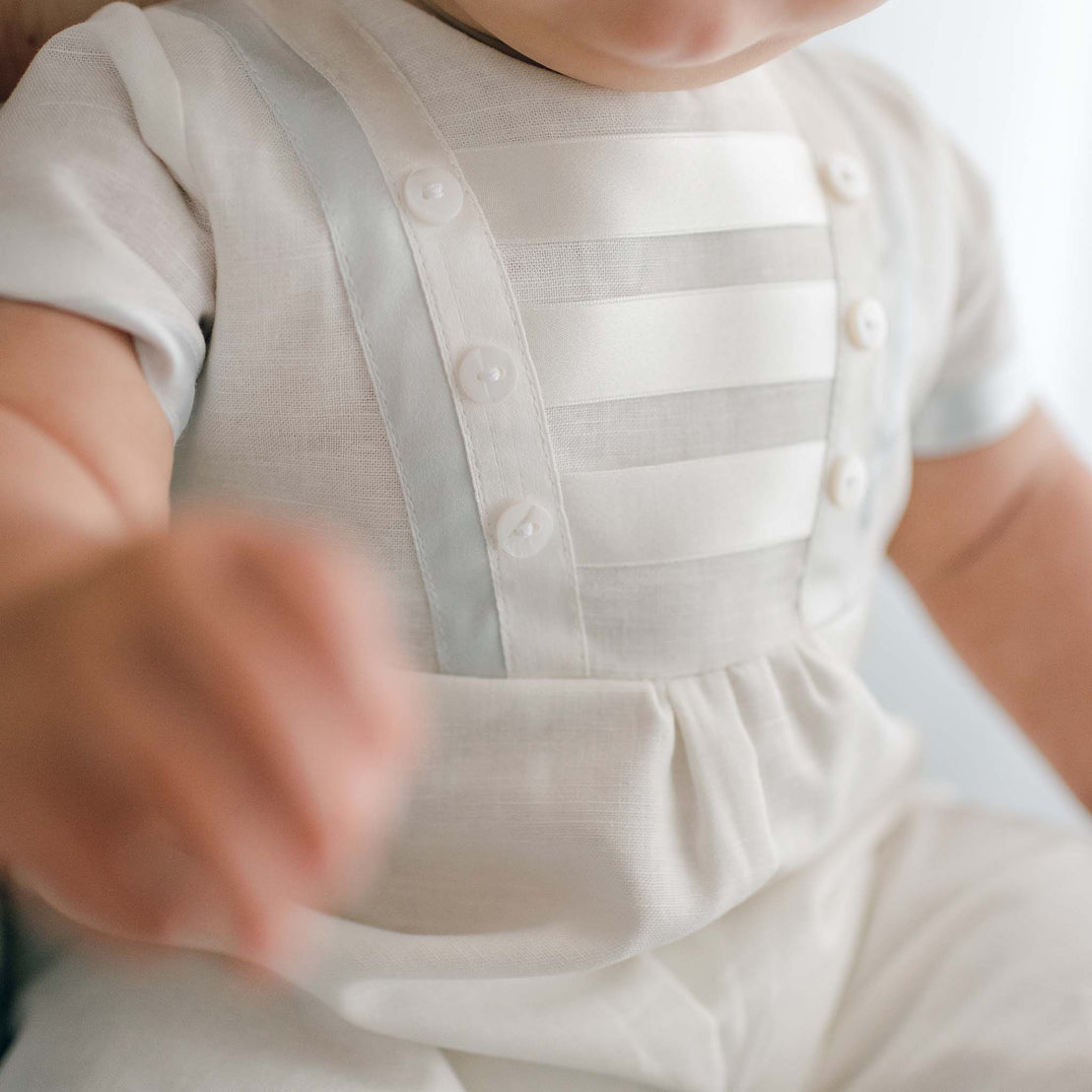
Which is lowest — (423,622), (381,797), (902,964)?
(902,964)

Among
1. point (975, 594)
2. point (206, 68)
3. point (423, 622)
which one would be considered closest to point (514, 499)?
point (423, 622)

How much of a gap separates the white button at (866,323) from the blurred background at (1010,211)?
278mm

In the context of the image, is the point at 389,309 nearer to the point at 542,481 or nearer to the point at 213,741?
the point at 542,481

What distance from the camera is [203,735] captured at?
0.47 ft

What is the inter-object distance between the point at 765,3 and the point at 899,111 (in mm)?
176

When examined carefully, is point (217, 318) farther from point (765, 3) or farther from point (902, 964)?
point (902, 964)

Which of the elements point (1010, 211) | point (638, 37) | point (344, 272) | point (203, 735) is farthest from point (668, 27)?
point (1010, 211)

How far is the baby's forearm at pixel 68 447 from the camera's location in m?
0.18

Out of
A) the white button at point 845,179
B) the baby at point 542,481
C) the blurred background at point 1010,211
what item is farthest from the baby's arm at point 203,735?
the blurred background at point 1010,211

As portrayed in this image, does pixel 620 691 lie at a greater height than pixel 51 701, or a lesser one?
lesser

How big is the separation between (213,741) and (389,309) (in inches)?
8.5

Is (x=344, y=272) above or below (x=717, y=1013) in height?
above

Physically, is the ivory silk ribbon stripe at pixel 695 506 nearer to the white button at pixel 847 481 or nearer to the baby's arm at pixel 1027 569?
the white button at pixel 847 481

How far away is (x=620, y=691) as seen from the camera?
378 mm
